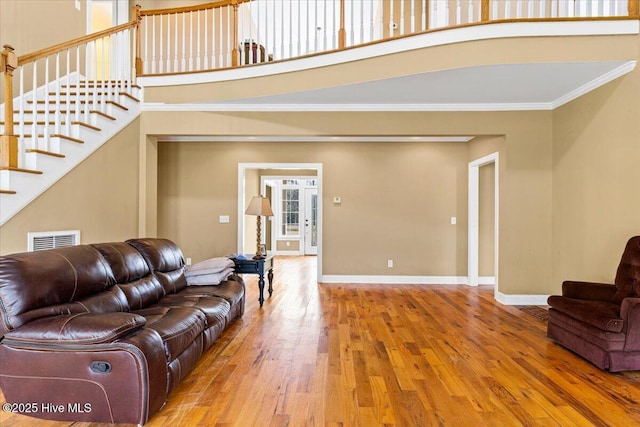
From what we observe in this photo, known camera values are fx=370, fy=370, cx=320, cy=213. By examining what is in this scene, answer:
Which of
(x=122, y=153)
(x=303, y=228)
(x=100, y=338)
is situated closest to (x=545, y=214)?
(x=100, y=338)

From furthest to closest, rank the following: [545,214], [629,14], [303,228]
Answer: [303,228] < [545,214] < [629,14]

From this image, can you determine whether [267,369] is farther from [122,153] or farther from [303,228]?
[303,228]

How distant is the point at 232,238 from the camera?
6.50 m

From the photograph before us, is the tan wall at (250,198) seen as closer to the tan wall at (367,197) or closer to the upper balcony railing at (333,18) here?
the tan wall at (367,197)

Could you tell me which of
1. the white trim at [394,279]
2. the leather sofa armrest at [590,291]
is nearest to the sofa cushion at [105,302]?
A: the leather sofa armrest at [590,291]

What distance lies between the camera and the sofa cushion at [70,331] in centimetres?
191

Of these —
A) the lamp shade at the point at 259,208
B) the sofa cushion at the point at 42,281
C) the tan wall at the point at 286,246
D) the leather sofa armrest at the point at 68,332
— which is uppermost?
the lamp shade at the point at 259,208

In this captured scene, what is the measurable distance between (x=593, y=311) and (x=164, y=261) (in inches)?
148

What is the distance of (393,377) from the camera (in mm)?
2689

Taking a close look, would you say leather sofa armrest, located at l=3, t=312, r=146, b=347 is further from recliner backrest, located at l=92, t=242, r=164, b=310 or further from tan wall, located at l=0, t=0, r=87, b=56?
tan wall, located at l=0, t=0, r=87, b=56

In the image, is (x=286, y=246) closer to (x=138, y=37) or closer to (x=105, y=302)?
(x=138, y=37)

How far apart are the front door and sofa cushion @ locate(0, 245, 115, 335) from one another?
8.19m

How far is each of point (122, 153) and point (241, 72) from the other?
1824 mm

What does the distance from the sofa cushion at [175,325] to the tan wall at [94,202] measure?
1485 mm
